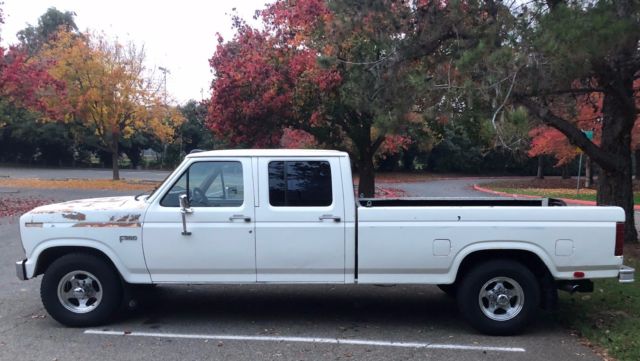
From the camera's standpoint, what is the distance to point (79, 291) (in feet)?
20.1

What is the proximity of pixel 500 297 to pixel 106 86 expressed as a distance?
24.9 meters

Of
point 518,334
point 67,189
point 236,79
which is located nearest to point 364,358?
point 518,334

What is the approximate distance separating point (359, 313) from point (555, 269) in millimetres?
2241

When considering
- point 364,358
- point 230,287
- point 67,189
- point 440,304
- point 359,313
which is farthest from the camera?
point 67,189

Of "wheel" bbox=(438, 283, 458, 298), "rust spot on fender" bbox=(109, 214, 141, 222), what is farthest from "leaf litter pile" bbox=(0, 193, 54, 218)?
"wheel" bbox=(438, 283, 458, 298)

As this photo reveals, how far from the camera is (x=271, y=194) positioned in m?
6.06

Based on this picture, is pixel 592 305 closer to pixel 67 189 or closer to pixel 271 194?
pixel 271 194

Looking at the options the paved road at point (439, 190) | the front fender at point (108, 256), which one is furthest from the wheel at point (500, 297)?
the paved road at point (439, 190)

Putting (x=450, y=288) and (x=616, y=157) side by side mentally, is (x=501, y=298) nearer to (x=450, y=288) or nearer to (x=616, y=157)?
(x=450, y=288)

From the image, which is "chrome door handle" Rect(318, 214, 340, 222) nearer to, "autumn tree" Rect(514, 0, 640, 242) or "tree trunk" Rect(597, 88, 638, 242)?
"autumn tree" Rect(514, 0, 640, 242)

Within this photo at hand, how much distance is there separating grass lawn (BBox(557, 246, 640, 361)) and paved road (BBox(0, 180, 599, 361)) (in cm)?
21

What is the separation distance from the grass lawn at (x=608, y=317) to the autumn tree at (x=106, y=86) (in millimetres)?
24446

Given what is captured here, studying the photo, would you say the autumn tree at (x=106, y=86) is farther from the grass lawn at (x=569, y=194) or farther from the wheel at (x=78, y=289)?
the wheel at (x=78, y=289)

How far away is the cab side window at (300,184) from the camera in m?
6.04
